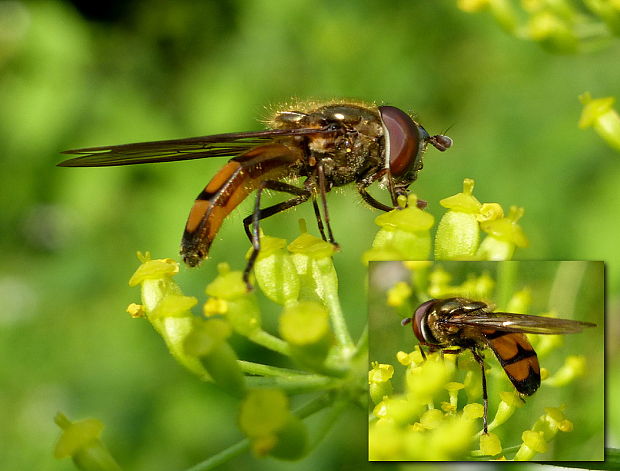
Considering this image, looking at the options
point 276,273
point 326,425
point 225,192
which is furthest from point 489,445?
point 225,192

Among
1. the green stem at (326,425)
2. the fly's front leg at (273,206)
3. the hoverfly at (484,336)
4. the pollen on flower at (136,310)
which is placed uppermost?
the fly's front leg at (273,206)

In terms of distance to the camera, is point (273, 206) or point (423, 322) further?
point (273, 206)

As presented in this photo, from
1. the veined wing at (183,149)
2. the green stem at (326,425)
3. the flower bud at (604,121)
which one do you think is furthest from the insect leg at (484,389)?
the veined wing at (183,149)

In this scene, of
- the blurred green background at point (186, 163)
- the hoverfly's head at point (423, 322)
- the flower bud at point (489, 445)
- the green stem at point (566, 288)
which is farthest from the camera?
the blurred green background at point (186, 163)

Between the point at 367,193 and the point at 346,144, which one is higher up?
the point at 346,144

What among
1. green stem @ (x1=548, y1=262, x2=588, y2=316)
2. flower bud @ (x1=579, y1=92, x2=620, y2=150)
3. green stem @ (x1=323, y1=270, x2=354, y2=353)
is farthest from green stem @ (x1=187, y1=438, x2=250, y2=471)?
flower bud @ (x1=579, y1=92, x2=620, y2=150)

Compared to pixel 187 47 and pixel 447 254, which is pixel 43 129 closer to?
pixel 187 47

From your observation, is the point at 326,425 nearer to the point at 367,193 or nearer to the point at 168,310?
the point at 168,310

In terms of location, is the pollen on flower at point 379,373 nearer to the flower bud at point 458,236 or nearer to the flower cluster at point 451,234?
the flower cluster at point 451,234
